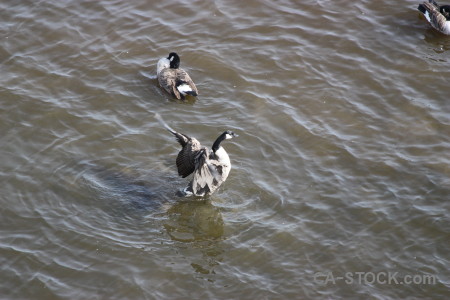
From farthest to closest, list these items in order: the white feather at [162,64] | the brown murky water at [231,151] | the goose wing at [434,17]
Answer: the goose wing at [434,17] → the white feather at [162,64] → the brown murky water at [231,151]

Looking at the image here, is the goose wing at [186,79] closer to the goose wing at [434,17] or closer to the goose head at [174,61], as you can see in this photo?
the goose head at [174,61]

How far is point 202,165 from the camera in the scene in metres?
8.79

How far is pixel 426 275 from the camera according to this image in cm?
780

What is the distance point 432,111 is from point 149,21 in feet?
20.3

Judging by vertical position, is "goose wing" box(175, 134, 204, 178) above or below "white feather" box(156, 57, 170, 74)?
below

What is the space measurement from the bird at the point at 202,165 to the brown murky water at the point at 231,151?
1.17 ft

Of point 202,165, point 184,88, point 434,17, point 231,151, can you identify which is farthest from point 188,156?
point 434,17

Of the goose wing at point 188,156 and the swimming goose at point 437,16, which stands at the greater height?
the swimming goose at point 437,16

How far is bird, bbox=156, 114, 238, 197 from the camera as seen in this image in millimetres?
8789

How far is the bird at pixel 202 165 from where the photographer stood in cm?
879

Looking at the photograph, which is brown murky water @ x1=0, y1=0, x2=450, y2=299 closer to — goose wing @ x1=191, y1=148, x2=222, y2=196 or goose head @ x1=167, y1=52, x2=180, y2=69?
goose wing @ x1=191, y1=148, x2=222, y2=196

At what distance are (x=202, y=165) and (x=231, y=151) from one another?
1305 millimetres

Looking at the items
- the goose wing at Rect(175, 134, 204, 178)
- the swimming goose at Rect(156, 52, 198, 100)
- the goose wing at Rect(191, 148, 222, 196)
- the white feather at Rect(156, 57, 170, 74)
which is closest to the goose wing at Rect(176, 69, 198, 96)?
the swimming goose at Rect(156, 52, 198, 100)

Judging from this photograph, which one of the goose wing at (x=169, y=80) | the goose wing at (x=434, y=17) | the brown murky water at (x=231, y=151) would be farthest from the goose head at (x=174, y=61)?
the goose wing at (x=434, y=17)
